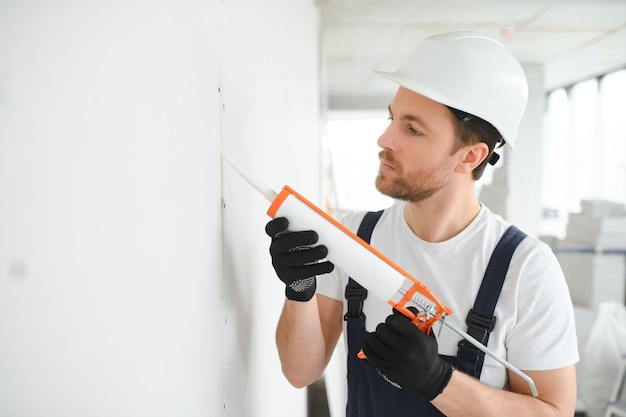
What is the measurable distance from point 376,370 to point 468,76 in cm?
73

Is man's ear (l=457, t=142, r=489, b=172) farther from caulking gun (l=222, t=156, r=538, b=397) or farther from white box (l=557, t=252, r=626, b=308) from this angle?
white box (l=557, t=252, r=626, b=308)

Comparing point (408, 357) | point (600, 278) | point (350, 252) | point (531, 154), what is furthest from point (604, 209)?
point (350, 252)

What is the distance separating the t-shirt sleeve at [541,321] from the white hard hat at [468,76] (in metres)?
0.35

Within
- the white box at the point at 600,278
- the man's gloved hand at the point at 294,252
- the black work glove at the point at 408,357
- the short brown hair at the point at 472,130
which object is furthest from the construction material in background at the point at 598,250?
the man's gloved hand at the point at 294,252

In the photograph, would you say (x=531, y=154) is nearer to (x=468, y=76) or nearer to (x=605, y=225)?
(x=605, y=225)

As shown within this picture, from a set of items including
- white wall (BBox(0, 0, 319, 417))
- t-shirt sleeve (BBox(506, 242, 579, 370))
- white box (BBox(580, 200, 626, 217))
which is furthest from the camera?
white box (BBox(580, 200, 626, 217))

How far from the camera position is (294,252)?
2.49 ft

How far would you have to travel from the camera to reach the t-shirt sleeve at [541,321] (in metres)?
0.95

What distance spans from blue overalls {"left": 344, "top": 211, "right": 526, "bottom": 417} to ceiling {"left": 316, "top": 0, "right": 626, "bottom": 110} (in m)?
2.93

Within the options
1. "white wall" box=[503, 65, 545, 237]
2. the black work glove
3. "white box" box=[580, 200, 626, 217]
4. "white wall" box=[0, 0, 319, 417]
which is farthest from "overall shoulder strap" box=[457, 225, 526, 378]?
"white wall" box=[503, 65, 545, 237]

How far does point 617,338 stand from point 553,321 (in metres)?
2.78

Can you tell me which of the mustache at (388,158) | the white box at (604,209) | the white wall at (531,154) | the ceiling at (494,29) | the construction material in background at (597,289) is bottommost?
the construction material in background at (597,289)

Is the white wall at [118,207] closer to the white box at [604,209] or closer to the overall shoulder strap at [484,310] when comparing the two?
the overall shoulder strap at [484,310]

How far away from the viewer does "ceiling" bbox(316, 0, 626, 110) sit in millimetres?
3674
